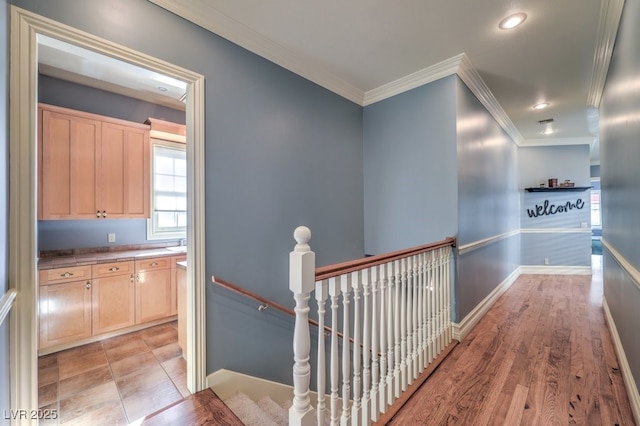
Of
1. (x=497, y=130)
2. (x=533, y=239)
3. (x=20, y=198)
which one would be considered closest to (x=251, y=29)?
(x=20, y=198)

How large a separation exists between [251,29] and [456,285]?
294 cm

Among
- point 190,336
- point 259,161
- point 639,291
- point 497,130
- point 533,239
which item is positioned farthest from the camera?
point 533,239

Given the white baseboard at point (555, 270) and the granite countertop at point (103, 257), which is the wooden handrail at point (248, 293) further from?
the white baseboard at point (555, 270)

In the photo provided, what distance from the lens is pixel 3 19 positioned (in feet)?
4.01

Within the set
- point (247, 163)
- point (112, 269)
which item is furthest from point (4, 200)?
point (112, 269)

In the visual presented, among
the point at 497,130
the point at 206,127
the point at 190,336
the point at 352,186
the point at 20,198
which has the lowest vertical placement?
the point at 190,336

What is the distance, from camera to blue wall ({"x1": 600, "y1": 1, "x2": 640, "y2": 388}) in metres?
1.54

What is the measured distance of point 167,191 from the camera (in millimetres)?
3771

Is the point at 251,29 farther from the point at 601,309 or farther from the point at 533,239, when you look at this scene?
the point at 533,239

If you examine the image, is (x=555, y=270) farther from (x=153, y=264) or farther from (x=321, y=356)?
(x=153, y=264)

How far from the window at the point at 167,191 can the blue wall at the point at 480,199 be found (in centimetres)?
336

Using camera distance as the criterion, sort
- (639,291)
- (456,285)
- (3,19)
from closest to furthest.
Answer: (3,19)
(639,291)
(456,285)

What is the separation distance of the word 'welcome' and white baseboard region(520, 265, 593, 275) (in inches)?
41.1

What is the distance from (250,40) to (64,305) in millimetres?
3083
